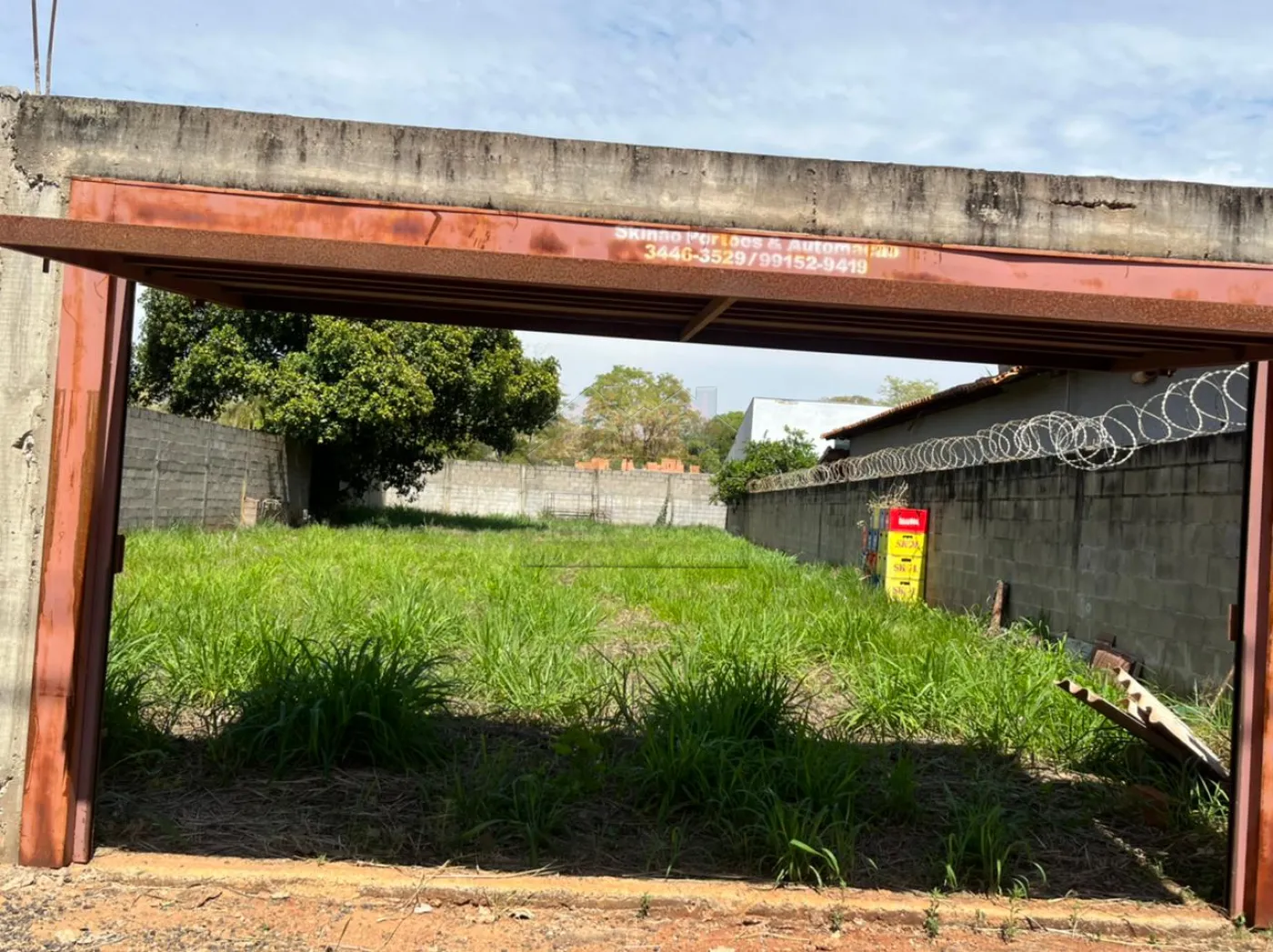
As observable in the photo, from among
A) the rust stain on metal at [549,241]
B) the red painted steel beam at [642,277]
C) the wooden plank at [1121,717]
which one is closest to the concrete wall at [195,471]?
the rust stain on metal at [549,241]

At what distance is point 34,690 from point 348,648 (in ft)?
5.26

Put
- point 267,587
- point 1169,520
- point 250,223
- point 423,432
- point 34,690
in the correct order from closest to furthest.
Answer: point 34,690
point 250,223
point 1169,520
point 267,587
point 423,432

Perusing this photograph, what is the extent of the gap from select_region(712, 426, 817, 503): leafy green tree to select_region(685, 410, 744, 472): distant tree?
29.6 m

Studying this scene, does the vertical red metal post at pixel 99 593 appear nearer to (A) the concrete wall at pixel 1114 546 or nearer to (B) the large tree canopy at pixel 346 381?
(A) the concrete wall at pixel 1114 546

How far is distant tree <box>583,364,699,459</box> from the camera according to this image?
190 ft

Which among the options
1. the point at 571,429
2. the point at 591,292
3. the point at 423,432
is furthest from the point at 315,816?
the point at 571,429

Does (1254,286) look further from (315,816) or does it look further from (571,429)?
(571,429)

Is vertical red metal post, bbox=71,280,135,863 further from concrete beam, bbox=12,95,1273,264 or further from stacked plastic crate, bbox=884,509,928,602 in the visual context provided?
stacked plastic crate, bbox=884,509,928,602

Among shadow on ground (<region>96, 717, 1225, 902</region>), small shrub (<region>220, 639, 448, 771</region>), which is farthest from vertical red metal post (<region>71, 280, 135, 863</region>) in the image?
small shrub (<region>220, 639, 448, 771</region>)

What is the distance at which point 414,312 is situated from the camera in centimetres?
449

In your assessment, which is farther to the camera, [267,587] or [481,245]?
[267,587]

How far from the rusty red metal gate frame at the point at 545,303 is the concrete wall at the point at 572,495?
25342 millimetres

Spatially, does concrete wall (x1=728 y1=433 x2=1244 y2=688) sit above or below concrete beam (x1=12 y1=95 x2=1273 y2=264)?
below

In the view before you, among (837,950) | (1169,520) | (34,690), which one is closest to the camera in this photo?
(837,950)
